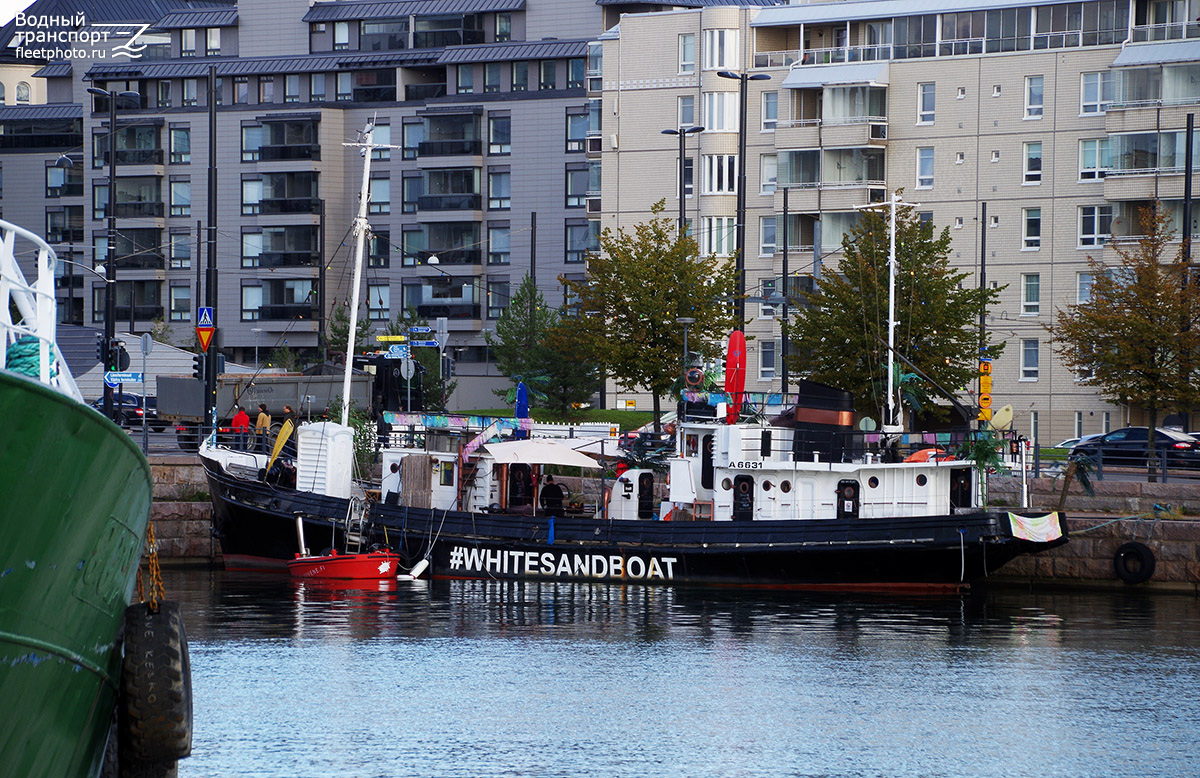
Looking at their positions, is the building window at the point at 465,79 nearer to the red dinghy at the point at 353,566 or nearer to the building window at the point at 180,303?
the building window at the point at 180,303

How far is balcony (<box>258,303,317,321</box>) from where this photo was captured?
264 feet

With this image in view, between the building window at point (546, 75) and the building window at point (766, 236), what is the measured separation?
1685 centimetres

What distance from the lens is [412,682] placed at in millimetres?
22469

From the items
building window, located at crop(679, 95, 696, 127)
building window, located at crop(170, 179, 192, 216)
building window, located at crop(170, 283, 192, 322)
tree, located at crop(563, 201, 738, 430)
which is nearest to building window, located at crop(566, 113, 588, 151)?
building window, located at crop(679, 95, 696, 127)

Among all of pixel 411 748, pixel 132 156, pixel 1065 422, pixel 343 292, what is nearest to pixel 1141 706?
pixel 411 748

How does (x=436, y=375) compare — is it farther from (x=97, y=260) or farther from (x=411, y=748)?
(x=411, y=748)

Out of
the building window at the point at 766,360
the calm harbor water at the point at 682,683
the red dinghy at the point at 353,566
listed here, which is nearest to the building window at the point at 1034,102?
the building window at the point at 766,360

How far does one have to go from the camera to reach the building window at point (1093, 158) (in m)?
58.8

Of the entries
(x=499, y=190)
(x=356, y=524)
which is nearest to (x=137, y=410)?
(x=499, y=190)

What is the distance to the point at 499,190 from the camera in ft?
260

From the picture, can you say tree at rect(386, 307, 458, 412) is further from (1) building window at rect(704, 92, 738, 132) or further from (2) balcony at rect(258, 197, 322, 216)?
(1) building window at rect(704, 92, 738, 132)

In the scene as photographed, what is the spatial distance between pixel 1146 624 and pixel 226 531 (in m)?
19.0

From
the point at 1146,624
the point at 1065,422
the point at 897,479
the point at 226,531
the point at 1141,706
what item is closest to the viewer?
the point at 1141,706

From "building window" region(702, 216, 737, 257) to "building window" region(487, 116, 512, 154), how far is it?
52.0 ft
